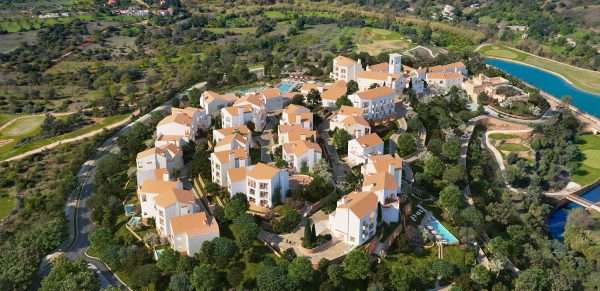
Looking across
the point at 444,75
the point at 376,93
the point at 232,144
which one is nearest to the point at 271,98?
the point at 376,93

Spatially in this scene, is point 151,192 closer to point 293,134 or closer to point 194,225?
point 194,225

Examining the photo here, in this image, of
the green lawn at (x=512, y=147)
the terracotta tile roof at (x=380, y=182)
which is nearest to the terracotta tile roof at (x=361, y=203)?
the terracotta tile roof at (x=380, y=182)

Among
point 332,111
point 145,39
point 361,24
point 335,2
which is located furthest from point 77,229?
point 335,2

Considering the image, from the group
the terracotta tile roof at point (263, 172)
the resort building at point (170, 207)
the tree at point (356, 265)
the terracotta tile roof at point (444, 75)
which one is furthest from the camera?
the terracotta tile roof at point (444, 75)

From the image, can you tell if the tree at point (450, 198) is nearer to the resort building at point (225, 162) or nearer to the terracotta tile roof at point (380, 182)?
the terracotta tile roof at point (380, 182)

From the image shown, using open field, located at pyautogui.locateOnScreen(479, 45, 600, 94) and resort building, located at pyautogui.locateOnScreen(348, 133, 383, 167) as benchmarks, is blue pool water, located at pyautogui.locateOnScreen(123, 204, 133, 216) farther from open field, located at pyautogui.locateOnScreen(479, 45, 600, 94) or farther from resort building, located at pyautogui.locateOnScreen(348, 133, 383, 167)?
open field, located at pyautogui.locateOnScreen(479, 45, 600, 94)

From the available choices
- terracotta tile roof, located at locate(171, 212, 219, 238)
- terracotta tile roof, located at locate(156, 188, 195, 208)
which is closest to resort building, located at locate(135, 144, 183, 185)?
terracotta tile roof, located at locate(156, 188, 195, 208)

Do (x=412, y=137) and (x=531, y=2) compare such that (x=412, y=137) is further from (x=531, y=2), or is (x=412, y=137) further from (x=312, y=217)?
(x=531, y=2)
